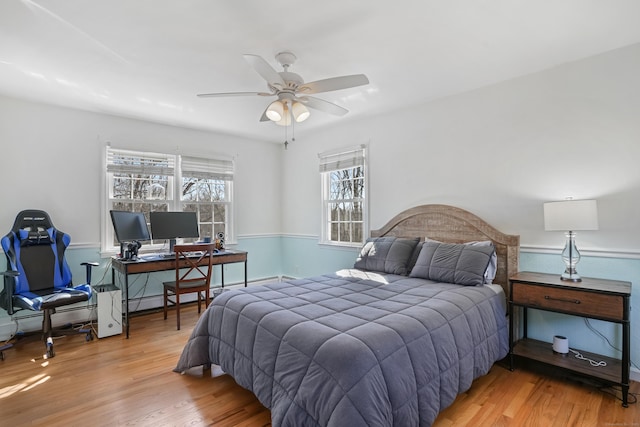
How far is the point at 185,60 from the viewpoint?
261 centimetres

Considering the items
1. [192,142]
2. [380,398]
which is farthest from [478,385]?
[192,142]

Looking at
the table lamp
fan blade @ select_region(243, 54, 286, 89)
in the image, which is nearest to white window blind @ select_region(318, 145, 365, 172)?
fan blade @ select_region(243, 54, 286, 89)

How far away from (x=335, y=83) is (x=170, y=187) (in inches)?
121

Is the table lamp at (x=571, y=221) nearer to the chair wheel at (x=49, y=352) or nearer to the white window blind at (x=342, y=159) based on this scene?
the white window blind at (x=342, y=159)

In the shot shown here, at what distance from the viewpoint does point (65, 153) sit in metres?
3.69

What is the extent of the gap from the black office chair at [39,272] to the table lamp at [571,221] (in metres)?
4.16

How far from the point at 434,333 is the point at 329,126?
11.3 feet

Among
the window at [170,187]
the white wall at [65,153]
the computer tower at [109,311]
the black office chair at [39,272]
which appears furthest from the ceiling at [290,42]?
the computer tower at [109,311]

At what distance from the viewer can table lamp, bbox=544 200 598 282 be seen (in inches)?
92.1

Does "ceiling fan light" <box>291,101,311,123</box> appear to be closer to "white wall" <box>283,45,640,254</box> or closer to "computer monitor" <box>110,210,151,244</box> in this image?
"white wall" <box>283,45,640,254</box>

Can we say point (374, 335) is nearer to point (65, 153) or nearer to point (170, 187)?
point (170, 187)

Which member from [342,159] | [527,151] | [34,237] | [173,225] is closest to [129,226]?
[173,225]

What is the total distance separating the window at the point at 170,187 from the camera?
13.3ft

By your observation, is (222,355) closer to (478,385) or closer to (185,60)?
(478,385)
